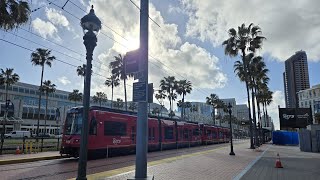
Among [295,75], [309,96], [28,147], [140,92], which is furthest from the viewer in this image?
[295,75]

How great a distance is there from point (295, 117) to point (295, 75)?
118910 millimetres

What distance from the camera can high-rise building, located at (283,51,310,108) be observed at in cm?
14225

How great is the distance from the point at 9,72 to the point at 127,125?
4662 centimetres

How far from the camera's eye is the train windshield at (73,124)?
696 inches

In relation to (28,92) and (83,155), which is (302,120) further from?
(28,92)

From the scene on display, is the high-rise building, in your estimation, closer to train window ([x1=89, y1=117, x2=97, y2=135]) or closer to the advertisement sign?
the advertisement sign

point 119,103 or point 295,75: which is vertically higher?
point 295,75

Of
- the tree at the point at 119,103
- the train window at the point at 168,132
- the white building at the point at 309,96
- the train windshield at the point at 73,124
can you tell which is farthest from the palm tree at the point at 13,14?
the white building at the point at 309,96

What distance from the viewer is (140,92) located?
23.2ft

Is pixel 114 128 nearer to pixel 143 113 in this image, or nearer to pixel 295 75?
pixel 143 113

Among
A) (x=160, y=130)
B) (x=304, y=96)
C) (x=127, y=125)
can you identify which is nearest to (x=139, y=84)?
(x=127, y=125)

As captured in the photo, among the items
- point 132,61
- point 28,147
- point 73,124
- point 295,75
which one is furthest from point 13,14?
point 295,75

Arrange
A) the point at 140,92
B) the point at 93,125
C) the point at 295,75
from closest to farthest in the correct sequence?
the point at 140,92
the point at 93,125
the point at 295,75

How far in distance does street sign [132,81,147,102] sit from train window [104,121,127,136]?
40.2 ft
